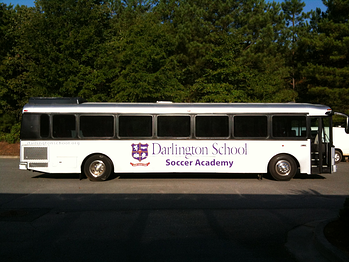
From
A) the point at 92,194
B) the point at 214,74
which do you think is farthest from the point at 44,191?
the point at 214,74

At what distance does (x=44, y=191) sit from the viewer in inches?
421

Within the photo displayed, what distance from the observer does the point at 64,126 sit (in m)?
12.6

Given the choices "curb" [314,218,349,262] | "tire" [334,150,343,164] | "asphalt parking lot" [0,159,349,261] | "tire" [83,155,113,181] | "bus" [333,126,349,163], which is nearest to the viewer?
"curb" [314,218,349,262]

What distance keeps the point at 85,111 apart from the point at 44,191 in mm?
3320

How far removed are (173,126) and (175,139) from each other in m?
0.49

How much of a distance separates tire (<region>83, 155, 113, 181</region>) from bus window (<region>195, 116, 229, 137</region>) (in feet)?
11.3

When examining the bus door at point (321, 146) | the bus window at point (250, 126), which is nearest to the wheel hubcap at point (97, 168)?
the bus window at point (250, 126)

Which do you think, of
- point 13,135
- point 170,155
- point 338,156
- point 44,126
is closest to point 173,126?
point 170,155

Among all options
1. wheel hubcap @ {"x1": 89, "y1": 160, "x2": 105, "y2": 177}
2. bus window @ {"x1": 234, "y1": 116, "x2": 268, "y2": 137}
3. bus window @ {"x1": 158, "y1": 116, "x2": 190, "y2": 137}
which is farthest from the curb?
wheel hubcap @ {"x1": 89, "y1": 160, "x2": 105, "y2": 177}

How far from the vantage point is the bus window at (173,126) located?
1263 cm

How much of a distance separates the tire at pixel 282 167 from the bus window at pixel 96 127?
5.98m

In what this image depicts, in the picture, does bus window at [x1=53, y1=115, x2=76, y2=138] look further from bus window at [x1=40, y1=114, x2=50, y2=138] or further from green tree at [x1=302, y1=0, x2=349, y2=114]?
green tree at [x1=302, y1=0, x2=349, y2=114]

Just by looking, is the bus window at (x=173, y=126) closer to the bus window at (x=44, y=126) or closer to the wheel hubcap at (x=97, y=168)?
the wheel hubcap at (x=97, y=168)

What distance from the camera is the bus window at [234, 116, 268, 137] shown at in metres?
12.6
